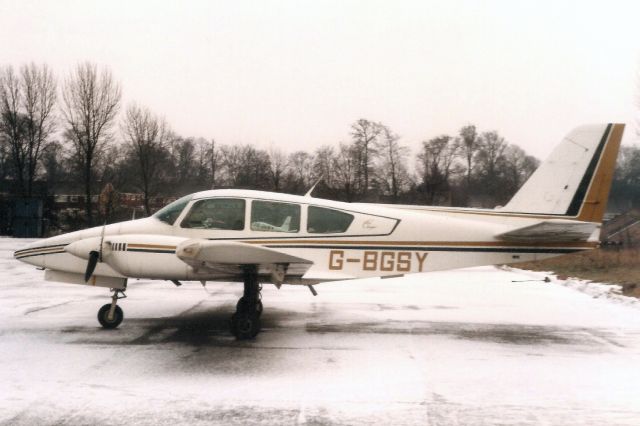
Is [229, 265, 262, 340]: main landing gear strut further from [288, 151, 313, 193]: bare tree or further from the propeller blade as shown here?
[288, 151, 313, 193]: bare tree

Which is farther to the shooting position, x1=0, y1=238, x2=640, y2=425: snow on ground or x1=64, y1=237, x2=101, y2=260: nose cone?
x1=64, y1=237, x2=101, y2=260: nose cone

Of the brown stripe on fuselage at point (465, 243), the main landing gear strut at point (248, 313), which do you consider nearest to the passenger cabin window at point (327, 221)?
the brown stripe on fuselage at point (465, 243)

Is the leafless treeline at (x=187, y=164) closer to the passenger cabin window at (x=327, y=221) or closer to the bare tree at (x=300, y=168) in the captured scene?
the bare tree at (x=300, y=168)

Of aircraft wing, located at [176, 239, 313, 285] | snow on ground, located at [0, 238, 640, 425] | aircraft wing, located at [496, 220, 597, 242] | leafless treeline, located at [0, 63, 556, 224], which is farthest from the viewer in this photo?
leafless treeline, located at [0, 63, 556, 224]

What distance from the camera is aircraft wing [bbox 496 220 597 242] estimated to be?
919 centimetres

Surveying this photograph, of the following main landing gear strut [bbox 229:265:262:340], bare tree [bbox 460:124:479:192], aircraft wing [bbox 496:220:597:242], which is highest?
bare tree [bbox 460:124:479:192]

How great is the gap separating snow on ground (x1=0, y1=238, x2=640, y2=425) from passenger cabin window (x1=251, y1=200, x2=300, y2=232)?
1.85 metres

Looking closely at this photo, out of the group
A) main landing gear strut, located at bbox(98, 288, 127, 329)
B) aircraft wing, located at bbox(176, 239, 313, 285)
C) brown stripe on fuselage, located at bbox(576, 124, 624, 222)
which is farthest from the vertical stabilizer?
main landing gear strut, located at bbox(98, 288, 127, 329)

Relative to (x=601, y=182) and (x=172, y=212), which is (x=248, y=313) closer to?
(x=172, y=212)

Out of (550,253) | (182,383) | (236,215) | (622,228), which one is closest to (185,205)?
(236,215)

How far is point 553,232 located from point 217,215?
5.81 metres

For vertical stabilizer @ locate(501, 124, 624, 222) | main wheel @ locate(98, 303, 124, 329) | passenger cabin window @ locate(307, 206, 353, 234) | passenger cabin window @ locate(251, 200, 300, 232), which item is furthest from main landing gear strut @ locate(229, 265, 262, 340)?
vertical stabilizer @ locate(501, 124, 624, 222)

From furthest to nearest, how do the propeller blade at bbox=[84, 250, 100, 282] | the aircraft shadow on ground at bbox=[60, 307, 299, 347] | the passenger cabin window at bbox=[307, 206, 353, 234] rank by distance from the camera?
the passenger cabin window at bbox=[307, 206, 353, 234] → the propeller blade at bbox=[84, 250, 100, 282] → the aircraft shadow on ground at bbox=[60, 307, 299, 347]

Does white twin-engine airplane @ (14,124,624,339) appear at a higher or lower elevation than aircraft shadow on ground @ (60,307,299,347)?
higher
